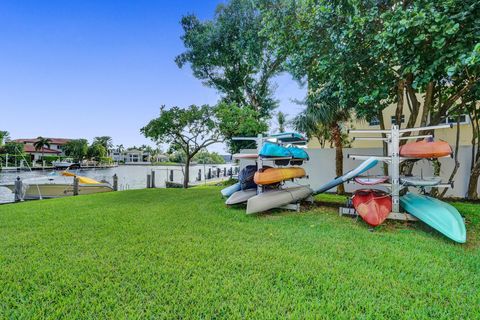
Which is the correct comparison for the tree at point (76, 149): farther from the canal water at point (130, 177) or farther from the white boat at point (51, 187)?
the white boat at point (51, 187)

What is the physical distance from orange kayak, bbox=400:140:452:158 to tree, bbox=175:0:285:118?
895cm

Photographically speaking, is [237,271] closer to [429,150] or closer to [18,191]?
[429,150]

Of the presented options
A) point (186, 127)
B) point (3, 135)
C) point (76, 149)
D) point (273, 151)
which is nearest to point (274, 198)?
point (273, 151)

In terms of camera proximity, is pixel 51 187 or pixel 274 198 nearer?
pixel 274 198

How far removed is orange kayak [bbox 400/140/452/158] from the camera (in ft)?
13.5

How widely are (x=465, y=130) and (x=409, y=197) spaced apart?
840cm

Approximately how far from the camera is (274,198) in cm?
540

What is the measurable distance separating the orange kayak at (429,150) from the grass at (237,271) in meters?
1.25

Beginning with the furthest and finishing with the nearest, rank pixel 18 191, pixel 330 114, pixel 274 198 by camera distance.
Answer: pixel 18 191 < pixel 330 114 < pixel 274 198

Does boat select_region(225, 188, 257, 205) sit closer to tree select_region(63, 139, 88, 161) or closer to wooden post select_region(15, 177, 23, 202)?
wooden post select_region(15, 177, 23, 202)

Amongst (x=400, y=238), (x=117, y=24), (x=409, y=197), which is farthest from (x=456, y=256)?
(x=117, y=24)

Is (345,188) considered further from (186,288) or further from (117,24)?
(117,24)

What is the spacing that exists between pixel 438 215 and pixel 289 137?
3452mm

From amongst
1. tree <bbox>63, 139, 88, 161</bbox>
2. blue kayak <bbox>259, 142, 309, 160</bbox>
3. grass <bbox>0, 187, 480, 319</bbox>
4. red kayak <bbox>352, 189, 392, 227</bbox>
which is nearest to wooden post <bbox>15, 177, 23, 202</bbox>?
grass <bbox>0, 187, 480, 319</bbox>
